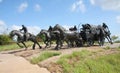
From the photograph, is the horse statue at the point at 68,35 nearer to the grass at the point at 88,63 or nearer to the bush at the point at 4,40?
the grass at the point at 88,63

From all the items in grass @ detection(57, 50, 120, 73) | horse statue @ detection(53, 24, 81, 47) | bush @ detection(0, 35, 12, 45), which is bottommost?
grass @ detection(57, 50, 120, 73)

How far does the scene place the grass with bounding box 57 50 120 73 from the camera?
1256 centimetres

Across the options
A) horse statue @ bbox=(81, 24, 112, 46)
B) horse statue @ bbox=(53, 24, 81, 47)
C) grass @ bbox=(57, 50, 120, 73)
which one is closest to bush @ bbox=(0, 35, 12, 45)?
horse statue @ bbox=(53, 24, 81, 47)

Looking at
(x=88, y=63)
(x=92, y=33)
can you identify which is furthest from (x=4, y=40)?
(x=88, y=63)

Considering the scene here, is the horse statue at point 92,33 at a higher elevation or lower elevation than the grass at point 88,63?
higher

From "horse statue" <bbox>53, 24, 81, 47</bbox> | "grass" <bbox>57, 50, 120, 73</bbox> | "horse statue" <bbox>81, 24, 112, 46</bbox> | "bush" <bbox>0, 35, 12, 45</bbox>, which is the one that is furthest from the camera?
"bush" <bbox>0, 35, 12, 45</bbox>

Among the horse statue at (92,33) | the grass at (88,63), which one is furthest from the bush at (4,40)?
the grass at (88,63)

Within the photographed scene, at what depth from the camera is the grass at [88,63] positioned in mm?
12562

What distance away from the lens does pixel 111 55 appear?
14977 millimetres

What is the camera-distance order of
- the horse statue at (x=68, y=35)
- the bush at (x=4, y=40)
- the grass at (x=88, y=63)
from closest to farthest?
the grass at (x=88, y=63), the horse statue at (x=68, y=35), the bush at (x=4, y=40)

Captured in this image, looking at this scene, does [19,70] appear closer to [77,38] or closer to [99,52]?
[99,52]

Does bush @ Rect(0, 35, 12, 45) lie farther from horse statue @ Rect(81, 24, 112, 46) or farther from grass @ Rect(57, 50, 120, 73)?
grass @ Rect(57, 50, 120, 73)

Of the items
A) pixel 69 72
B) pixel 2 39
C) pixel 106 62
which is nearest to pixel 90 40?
pixel 106 62

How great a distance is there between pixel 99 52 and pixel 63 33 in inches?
191
